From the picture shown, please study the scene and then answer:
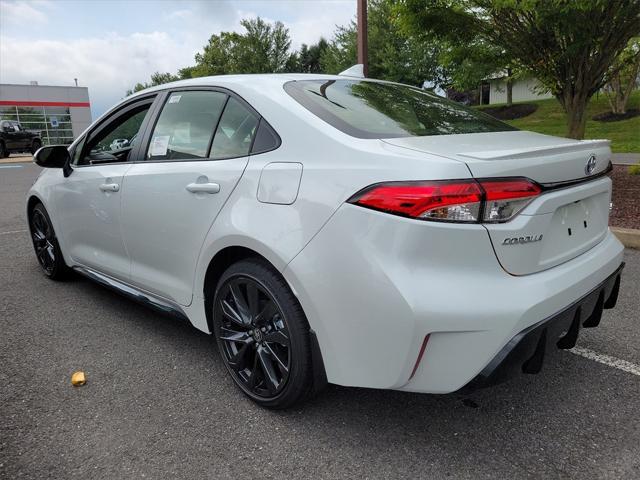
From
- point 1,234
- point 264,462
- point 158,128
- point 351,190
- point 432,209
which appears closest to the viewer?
point 432,209

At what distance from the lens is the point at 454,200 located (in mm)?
1854

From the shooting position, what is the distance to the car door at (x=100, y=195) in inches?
131

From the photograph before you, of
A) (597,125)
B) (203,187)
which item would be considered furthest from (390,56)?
(203,187)

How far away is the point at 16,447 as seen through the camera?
2.27 m

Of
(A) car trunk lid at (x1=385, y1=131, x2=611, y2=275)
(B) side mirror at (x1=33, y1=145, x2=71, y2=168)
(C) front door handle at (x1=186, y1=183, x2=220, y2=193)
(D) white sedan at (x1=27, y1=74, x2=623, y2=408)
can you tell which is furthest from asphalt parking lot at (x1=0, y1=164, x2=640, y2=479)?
(B) side mirror at (x1=33, y1=145, x2=71, y2=168)

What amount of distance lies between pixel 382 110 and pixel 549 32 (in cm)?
667

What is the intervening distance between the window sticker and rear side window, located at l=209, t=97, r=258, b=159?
464mm

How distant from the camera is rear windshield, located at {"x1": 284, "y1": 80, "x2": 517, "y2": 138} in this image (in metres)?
2.32

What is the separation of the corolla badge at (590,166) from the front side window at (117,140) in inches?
98.3

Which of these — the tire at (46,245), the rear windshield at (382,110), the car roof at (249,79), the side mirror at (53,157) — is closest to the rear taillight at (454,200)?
the rear windshield at (382,110)

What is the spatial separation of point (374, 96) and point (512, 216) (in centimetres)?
114

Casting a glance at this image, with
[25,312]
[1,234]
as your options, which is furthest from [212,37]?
[25,312]

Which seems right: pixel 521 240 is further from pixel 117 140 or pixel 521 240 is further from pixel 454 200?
pixel 117 140

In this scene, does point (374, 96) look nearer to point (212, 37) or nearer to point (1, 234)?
point (1, 234)
